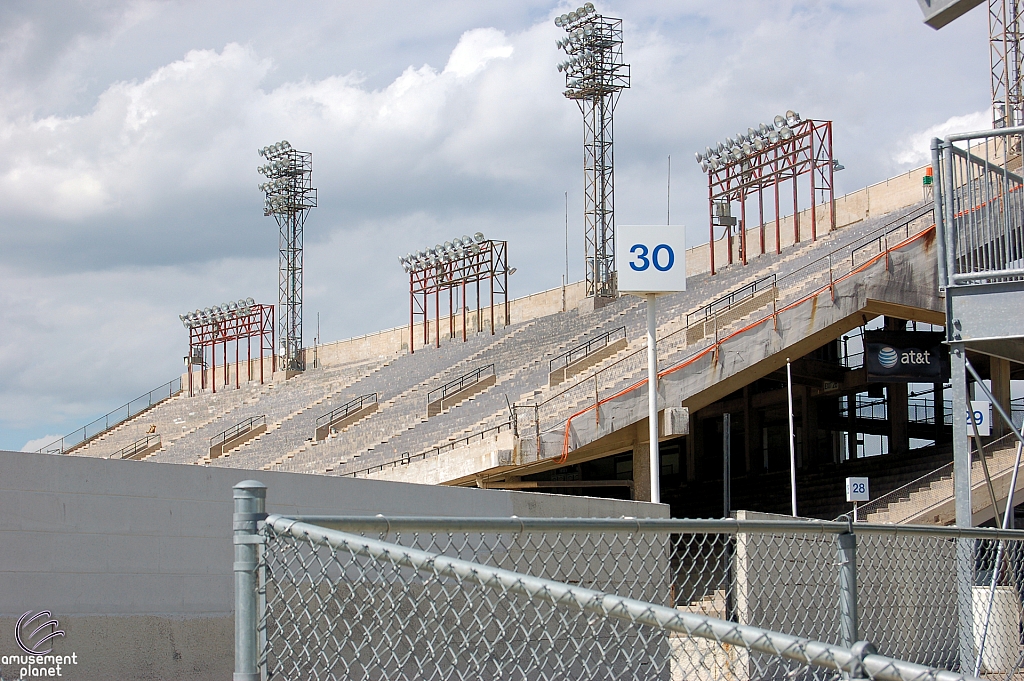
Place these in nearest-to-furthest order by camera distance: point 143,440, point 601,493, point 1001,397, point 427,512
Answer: point 427,512 → point 1001,397 → point 601,493 → point 143,440

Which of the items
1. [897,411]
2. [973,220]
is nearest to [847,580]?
[973,220]

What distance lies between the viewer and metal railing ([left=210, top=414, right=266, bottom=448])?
161 ft

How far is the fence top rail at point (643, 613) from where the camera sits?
2523 millimetres

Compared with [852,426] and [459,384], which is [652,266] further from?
[852,426]

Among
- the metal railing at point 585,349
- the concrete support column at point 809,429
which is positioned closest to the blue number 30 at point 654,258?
the metal railing at point 585,349

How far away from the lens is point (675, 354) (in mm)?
31000

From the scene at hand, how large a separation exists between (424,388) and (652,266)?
27584 mm

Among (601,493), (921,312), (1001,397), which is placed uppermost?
(921,312)

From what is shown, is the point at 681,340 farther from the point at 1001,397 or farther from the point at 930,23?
the point at 930,23

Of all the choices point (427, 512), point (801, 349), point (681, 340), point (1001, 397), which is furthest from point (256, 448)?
point (427, 512)

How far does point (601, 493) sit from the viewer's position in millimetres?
40844

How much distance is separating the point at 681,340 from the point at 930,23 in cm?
2312

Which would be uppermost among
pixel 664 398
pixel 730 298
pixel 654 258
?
pixel 730 298

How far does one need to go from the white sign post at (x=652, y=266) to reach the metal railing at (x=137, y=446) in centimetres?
3980
